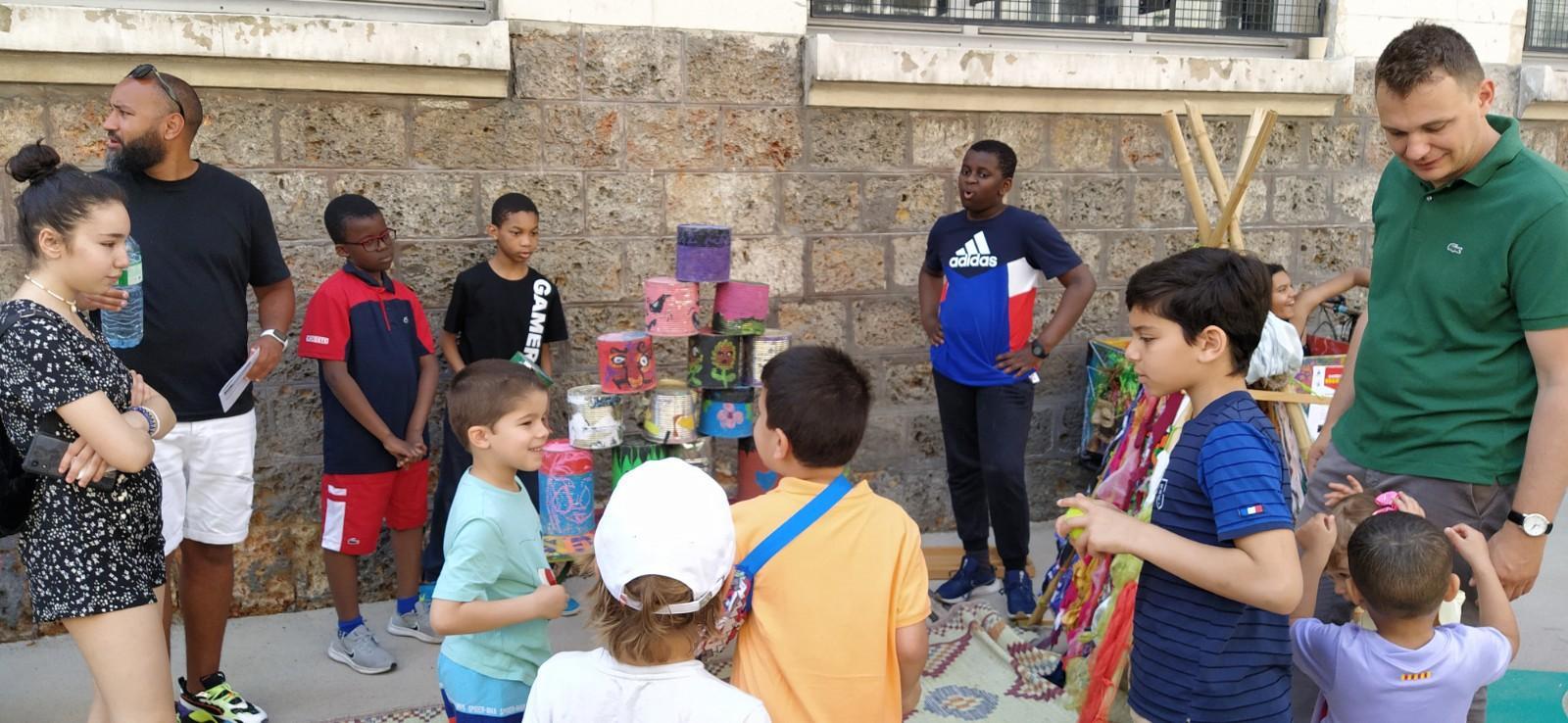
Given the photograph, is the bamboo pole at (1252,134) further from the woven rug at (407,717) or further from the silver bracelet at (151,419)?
the silver bracelet at (151,419)

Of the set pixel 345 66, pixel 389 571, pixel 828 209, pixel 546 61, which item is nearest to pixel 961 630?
pixel 828 209

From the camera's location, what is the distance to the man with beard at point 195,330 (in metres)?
3.28

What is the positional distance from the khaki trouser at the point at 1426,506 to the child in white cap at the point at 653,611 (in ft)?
5.53

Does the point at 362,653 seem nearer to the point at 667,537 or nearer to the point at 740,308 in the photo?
the point at 740,308

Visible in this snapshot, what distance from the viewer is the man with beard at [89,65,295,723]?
10.8 feet

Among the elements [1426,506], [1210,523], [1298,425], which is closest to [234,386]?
[1210,523]

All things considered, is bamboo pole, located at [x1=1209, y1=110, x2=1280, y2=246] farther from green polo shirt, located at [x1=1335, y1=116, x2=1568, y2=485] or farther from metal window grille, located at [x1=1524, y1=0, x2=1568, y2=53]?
metal window grille, located at [x1=1524, y1=0, x2=1568, y2=53]

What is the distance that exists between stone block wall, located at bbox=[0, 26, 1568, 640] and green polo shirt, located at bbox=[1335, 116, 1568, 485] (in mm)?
2664

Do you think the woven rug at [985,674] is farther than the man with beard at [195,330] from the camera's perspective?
Yes

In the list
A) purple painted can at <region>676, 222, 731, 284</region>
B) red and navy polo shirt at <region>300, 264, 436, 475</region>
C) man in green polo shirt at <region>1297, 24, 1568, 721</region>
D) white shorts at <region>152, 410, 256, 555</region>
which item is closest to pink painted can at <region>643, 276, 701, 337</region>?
purple painted can at <region>676, 222, 731, 284</region>

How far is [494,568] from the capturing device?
7.91 ft

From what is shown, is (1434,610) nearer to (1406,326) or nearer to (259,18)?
(1406,326)

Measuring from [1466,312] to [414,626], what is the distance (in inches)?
138

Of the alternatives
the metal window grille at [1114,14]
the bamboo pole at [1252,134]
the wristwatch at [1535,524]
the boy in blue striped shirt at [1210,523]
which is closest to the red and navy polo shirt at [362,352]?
the metal window grille at [1114,14]
